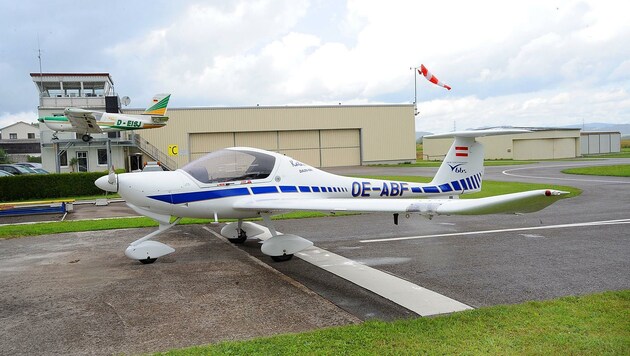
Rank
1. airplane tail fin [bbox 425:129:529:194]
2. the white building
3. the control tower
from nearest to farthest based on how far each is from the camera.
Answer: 1. airplane tail fin [bbox 425:129:529:194]
2. the control tower
3. the white building

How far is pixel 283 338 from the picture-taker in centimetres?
495

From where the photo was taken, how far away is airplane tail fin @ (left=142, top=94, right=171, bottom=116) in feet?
115

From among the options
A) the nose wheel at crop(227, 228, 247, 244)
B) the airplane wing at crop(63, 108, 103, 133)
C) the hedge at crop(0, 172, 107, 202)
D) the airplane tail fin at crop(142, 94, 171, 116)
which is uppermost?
the airplane tail fin at crop(142, 94, 171, 116)

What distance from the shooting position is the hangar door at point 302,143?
160 ft

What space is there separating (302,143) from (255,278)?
44.4 m

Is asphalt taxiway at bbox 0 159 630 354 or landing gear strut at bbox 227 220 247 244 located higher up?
landing gear strut at bbox 227 220 247 244

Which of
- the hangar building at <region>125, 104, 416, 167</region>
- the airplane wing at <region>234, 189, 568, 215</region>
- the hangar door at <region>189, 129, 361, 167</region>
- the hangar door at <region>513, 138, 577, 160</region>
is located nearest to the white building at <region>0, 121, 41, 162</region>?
the hangar building at <region>125, 104, 416, 167</region>

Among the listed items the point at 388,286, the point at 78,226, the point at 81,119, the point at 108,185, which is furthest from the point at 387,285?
the point at 81,119

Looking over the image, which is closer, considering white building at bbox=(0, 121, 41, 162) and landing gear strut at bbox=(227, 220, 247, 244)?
landing gear strut at bbox=(227, 220, 247, 244)

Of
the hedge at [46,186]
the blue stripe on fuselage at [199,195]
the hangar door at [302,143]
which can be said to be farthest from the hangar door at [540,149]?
the blue stripe on fuselage at [199,195]

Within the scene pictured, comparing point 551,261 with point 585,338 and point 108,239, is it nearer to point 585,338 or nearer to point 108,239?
point 585,338

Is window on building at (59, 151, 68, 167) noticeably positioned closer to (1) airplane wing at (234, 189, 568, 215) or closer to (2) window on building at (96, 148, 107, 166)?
(2) window on building at (96, 148, 107, 166)

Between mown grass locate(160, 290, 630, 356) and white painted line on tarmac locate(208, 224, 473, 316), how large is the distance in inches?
19.4

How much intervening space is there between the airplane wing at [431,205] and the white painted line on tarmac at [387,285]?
3.71ft
